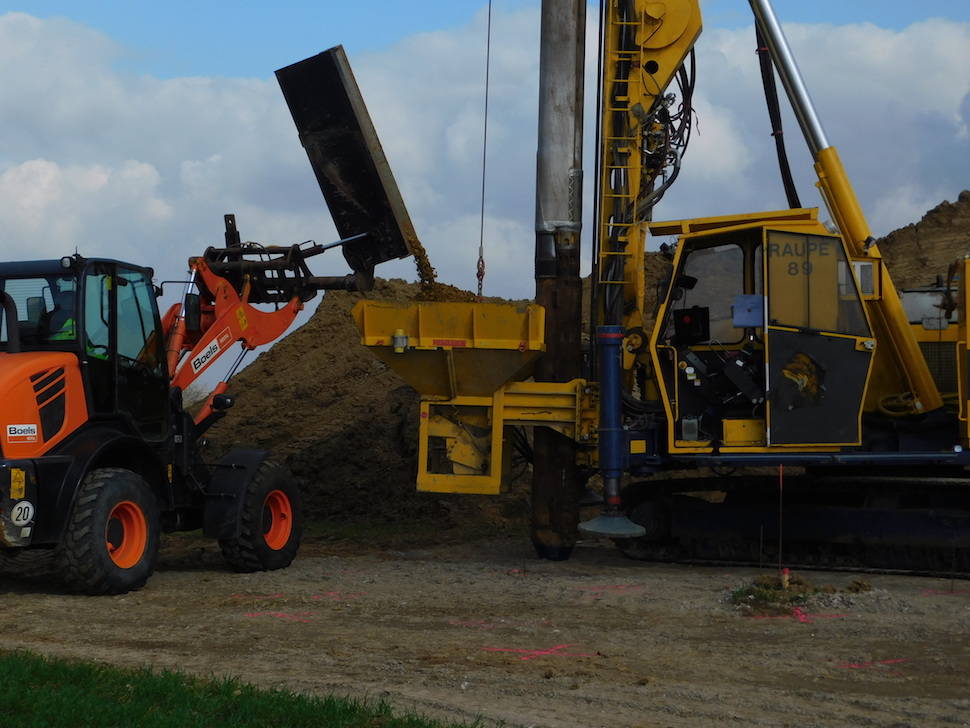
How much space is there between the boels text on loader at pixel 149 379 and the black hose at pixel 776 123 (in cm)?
369

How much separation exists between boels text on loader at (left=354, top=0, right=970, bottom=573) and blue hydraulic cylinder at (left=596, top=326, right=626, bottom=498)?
0.02 m

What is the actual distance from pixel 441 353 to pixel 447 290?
1.21 m

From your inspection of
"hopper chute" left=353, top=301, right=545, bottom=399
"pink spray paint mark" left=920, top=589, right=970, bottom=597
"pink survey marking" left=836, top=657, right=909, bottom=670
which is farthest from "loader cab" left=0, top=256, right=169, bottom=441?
"pink spray paint mark" left=920, top=589, right=970, bottom=597

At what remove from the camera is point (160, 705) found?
248 inches

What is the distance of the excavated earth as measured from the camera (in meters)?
6.65

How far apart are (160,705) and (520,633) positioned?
118 inches

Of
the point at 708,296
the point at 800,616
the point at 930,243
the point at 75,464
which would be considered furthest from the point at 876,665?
the point at 930,243

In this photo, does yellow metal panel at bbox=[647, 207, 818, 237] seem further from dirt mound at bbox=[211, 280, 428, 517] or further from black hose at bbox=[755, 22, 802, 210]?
dirt mound at bbox=[211, 280, 428, 517]

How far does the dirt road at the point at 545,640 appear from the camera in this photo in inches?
260

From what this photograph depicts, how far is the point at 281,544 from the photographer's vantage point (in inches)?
475

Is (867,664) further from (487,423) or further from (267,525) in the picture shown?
(267,525)

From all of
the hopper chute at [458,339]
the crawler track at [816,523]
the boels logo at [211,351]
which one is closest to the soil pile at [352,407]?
the hopper chute at [458,339]

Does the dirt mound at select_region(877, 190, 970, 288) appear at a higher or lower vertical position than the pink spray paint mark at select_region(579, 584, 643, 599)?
higher

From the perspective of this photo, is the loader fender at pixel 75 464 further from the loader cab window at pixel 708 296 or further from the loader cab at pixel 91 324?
the loader cab window at pixel 708 296
